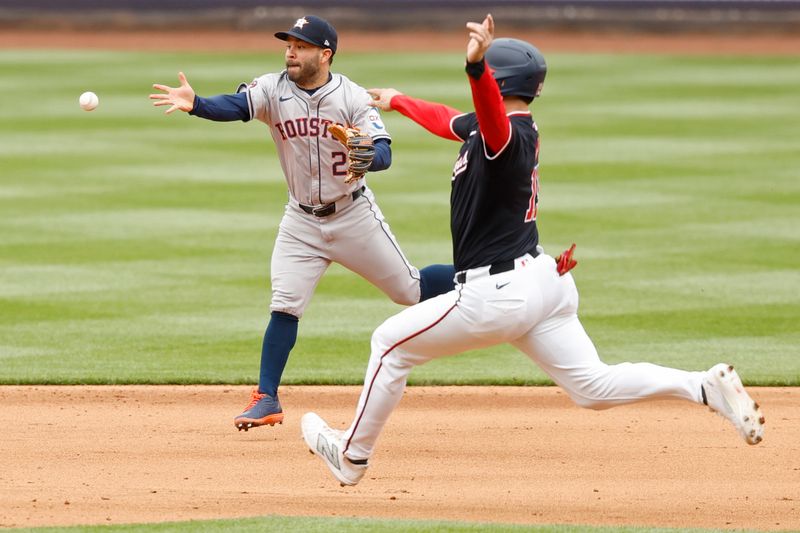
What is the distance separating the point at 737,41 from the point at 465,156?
85.9ft

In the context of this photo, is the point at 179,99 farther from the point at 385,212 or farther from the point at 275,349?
the point at 385,212

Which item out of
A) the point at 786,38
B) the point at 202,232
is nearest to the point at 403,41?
the point at 786,38

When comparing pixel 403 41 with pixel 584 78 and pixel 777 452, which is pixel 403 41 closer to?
pixel 584 78

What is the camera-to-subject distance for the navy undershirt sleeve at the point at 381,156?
7.00 m

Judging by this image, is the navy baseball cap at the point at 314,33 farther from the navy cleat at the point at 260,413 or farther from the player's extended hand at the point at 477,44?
the player's extended hand at the point at 477,44

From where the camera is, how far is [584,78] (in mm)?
25359

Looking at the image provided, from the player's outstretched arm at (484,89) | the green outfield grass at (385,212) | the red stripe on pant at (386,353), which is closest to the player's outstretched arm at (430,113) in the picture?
the player's outstretched arm at (484,89)

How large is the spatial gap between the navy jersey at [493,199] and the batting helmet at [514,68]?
110 mm

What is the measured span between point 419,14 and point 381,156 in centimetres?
2573

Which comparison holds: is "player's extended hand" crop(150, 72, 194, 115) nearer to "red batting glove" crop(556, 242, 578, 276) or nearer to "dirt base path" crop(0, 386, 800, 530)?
"dirt base path" crop(0, 386, 800, 530)

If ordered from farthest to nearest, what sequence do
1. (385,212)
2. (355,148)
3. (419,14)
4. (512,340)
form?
(419,14) < (385,212) < (355,148) < (512,340)

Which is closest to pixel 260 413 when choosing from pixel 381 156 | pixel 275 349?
pixel 275 349

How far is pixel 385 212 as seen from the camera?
13992mm

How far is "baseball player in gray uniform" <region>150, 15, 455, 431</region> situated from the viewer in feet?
23.9
